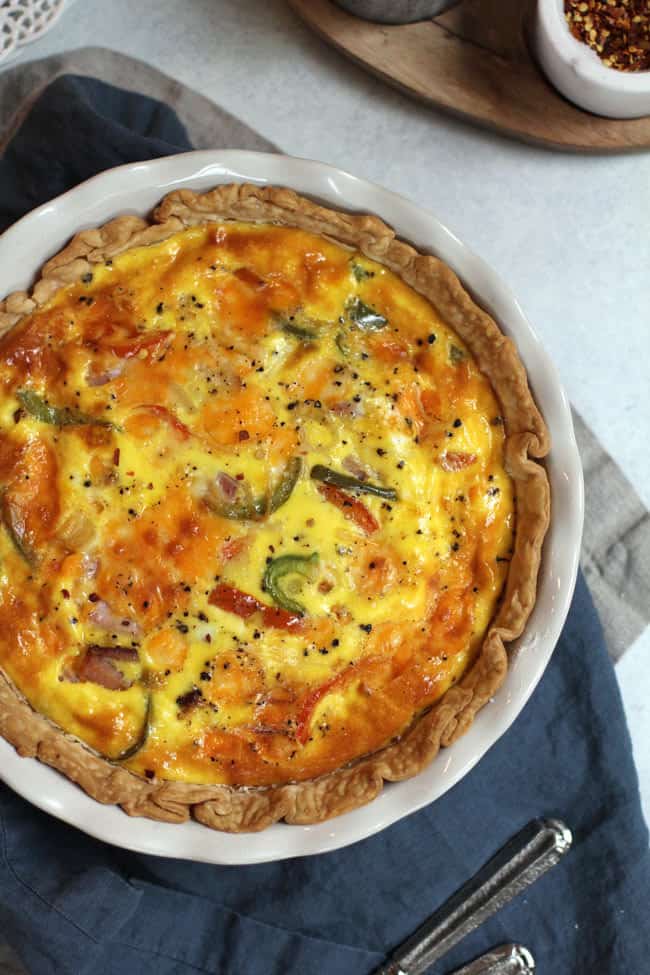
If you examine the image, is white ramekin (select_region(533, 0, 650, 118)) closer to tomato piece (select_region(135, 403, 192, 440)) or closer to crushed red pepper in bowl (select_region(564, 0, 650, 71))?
crushed red pepper in bowl (select_region(564, 0, 650, 71))

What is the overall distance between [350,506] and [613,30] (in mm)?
1547

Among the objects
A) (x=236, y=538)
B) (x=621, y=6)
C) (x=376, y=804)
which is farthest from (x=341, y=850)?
(x=621, y=6)

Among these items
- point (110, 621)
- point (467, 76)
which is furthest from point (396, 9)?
point (110, 621)

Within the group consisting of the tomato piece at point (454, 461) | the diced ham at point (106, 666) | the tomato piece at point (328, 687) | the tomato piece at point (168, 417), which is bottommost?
the diced ham at point (106, 666)

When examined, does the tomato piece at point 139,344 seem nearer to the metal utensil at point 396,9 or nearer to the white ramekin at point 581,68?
the metal utensil at point 396,9

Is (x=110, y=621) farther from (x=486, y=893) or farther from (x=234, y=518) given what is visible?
(x=486, y=893)

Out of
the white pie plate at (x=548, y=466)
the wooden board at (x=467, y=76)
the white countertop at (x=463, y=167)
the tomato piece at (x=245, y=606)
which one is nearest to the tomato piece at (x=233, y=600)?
the tomato piece at (x=245, y=606)

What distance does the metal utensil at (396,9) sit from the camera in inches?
125

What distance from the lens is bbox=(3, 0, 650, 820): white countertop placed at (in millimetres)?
3377

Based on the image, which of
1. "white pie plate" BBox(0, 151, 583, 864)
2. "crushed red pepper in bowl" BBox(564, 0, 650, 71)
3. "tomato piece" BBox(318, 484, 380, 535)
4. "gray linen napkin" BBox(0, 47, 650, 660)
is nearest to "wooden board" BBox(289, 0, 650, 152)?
"crushed red pepper in bowl" BBox(564, 0, 650, 71)

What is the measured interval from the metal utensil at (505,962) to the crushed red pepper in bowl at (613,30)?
2.43m

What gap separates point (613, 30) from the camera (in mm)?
3182

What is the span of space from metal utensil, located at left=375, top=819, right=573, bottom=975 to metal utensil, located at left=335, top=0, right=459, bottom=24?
89.4 inches

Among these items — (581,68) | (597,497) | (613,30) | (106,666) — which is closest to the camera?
(106,666)
